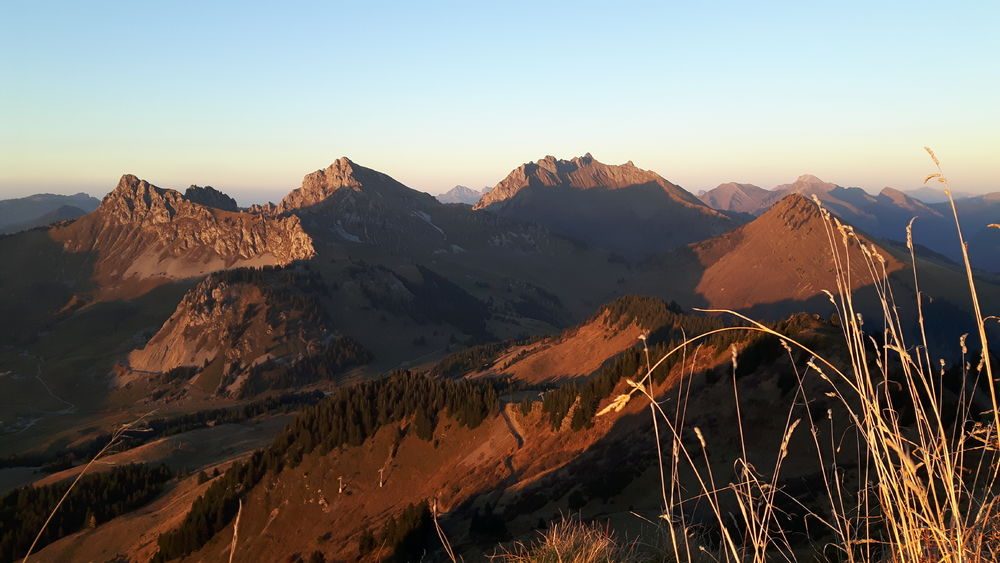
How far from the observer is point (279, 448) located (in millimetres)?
58719

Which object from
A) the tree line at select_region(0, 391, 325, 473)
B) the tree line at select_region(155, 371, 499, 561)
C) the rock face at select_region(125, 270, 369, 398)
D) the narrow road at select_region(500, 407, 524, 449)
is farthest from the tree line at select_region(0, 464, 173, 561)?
the rock face at select_region(125, 270, 369, 398)

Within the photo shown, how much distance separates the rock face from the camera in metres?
160

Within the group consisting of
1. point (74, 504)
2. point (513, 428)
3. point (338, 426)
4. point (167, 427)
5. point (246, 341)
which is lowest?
point (167, 427)

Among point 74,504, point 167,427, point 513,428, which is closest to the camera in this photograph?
point 513,428

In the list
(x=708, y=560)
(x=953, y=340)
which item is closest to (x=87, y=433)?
(x=708, y=560)

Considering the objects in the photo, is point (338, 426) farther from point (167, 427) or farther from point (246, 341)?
point (246, 341)

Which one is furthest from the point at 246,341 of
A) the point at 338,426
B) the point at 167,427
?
the point at 338,426

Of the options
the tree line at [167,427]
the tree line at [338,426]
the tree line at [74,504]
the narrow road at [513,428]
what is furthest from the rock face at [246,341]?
Result: the narrow road at [513,428]

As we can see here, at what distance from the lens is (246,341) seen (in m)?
170

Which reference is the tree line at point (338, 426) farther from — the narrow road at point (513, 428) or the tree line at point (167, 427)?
the tree line at point (167, 427)

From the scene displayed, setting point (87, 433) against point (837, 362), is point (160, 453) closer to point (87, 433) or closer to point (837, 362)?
point (87, 433)

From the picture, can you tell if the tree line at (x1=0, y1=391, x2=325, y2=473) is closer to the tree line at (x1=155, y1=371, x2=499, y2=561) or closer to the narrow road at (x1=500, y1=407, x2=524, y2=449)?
the tree line at (x1=155, y1=371, x2=499, y2=561)

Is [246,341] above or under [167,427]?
above

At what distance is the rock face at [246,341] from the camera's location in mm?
159500
